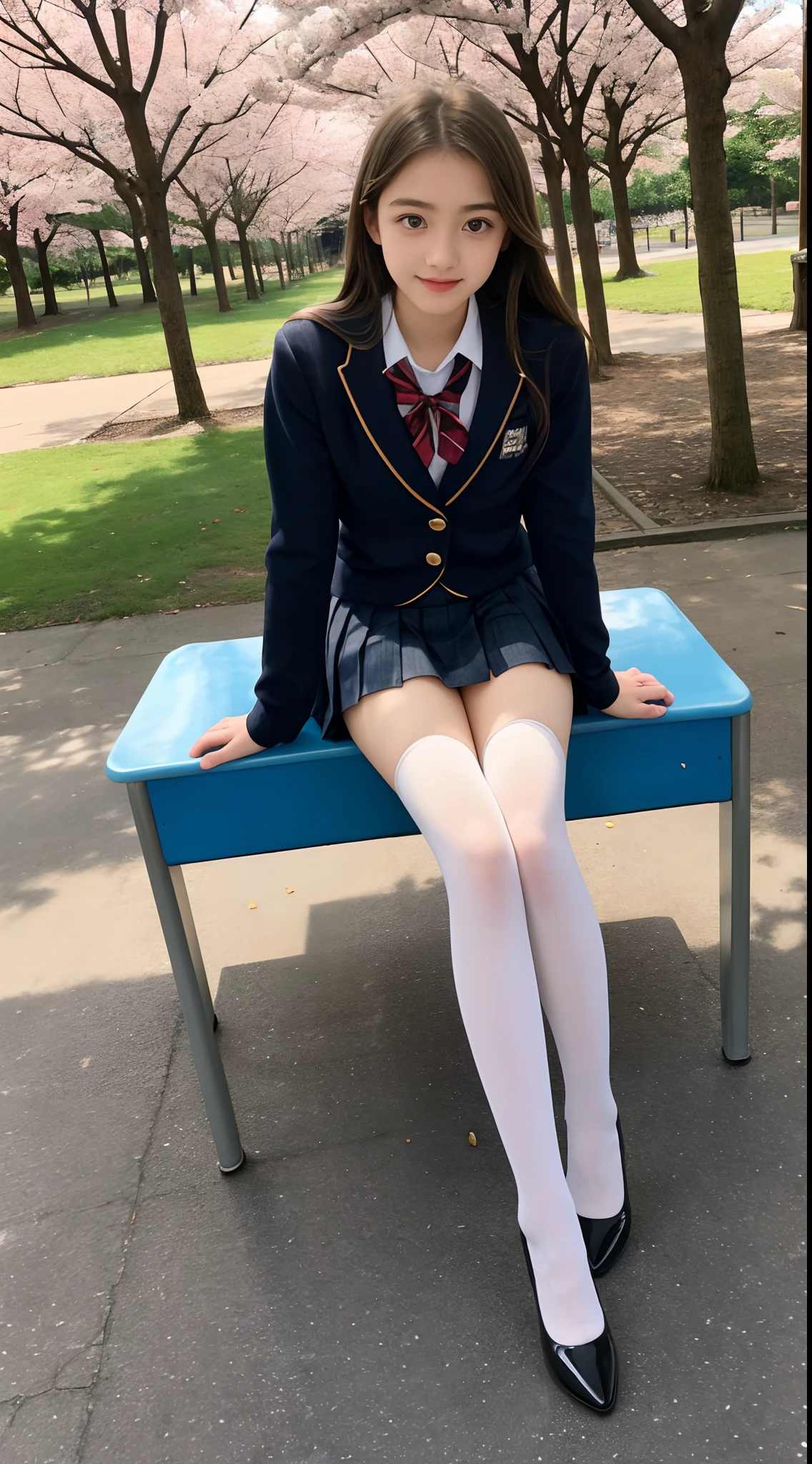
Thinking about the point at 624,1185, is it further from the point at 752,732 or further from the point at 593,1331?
the point at 752,732

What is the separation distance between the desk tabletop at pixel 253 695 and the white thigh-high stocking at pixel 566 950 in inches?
11.3

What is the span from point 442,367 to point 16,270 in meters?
31.0

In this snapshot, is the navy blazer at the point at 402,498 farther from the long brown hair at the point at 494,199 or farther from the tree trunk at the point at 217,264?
the tree trunk at the point at 217,264

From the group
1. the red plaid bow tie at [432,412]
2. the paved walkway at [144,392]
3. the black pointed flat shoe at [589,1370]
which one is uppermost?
the red plaid bow tie at [432,412]

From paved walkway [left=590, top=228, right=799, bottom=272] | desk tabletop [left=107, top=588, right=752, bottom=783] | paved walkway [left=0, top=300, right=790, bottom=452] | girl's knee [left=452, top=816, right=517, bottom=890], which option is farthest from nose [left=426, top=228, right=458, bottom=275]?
paved walkway [left=590, top=228, right=799, bottom=272]

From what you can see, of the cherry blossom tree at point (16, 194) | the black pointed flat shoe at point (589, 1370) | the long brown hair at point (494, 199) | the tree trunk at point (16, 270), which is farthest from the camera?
the tree trunk at point (16, 270)

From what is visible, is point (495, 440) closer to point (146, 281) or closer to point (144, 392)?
point (144, 392)

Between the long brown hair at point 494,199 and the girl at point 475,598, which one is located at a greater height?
the long brown hair at point 494,199

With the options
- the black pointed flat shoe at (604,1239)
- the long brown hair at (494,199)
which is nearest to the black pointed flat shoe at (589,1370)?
the black pointed flat shoe at (604,1239)

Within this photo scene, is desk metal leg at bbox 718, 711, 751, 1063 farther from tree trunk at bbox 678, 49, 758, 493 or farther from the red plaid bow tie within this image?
tree trunk at bbox 678, 49, 758, 493

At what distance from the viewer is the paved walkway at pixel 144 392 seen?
13180 mm

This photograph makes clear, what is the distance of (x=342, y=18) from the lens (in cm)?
1032

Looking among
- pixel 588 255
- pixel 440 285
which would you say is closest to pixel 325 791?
pixel 440 285

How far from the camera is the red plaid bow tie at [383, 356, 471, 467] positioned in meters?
2.08
